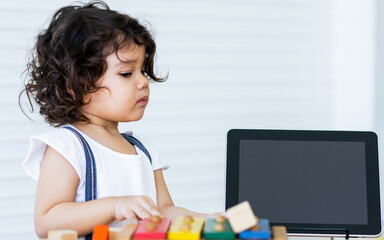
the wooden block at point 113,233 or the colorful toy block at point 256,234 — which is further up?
the colorful toy block at point 256,234

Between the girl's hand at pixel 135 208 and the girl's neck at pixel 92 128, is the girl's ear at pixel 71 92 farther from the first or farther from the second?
the girl's hand at pixel 135 208

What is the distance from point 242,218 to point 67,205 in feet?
1.24

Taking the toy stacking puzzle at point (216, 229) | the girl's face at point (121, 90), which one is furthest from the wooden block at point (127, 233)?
the girl's face at point (121, 90)

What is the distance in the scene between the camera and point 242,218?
21.6 inches

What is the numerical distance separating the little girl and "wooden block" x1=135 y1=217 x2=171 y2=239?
279 mm

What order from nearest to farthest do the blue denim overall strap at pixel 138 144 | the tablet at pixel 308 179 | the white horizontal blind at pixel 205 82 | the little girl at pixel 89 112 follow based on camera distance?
the little girl at pixel 89 112 < the tablet at pixel 308 179 < the blue denim overall strap at pixel 138 144 < the white horizontal blind at pixel 205 82

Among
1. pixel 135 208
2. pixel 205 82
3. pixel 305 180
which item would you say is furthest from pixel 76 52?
pixel 205 82

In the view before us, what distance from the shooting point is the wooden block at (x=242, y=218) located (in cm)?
55

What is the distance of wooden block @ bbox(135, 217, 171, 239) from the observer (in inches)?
21.5

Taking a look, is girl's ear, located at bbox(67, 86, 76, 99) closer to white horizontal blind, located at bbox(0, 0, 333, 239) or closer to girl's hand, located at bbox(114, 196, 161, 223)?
girl's hand, located at bbox(114, 196, 161, 223)

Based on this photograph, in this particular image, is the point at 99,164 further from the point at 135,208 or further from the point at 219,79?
the point at 219,79

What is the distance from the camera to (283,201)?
0.98m

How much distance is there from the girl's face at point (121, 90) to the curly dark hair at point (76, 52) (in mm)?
13

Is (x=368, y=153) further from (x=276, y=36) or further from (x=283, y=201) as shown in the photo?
(x=276, y=36)
